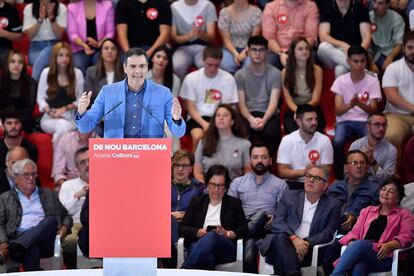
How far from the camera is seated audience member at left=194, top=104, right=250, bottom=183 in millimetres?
8891

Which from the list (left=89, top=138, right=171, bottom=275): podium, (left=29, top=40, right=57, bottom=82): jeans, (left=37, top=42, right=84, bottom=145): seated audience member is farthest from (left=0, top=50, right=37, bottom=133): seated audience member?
(left=89, top=138, right=171, bottom=275): podium

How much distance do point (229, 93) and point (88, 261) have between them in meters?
2.16

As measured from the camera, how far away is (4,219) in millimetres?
8102

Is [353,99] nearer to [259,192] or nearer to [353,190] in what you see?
[353,190]

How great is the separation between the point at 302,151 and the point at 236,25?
166 centimetres

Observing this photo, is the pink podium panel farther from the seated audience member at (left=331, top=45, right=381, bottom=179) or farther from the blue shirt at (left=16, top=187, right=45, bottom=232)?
the seated audience member at (left=331, top=45, right=381, bottom=179)

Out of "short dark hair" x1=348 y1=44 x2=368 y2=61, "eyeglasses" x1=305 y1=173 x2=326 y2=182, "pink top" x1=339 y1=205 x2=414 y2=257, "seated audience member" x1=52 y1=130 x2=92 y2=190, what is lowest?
"pink top" x1=339 y1=205 x2=414 y2=257

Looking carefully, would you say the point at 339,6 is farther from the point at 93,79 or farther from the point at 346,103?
the point at 93,79

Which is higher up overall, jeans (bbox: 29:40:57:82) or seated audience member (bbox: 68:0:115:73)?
seated audience member (bbox: 68:0:115:73)

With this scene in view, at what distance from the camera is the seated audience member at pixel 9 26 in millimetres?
10086

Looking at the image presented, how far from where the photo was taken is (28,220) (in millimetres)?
8125

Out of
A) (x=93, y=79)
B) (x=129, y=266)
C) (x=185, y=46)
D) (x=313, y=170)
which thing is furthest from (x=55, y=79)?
(x=129, y=266)

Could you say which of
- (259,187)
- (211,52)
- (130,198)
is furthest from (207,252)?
(130,198)

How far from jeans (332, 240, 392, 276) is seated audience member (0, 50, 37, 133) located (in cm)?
327
